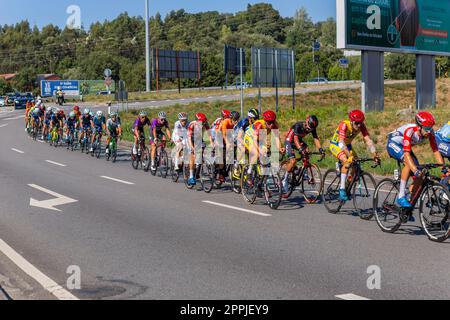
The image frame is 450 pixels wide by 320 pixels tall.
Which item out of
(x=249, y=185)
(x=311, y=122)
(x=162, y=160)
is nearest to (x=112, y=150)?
(x=162, y=160)

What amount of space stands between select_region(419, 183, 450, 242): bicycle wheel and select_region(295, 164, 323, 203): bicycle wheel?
11.2ft

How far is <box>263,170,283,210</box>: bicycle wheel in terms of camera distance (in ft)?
39.4

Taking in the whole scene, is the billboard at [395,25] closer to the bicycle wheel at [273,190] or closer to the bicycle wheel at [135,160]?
the bicycle wheel at [135,160]

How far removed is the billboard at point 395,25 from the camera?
87.4 feet

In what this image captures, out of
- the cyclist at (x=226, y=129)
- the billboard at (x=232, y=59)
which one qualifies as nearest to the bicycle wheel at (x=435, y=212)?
the cyclist at (x=226, y=129)

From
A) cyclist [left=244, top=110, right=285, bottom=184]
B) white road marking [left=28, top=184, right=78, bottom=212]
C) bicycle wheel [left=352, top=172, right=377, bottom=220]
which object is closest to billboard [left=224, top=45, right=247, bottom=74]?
white road marking [left=28, top=184, right=78, bottom=212]

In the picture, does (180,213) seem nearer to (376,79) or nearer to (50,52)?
(376,79)

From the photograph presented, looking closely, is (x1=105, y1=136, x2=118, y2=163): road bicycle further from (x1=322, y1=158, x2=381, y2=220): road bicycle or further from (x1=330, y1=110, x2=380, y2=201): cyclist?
(x1=330, y1=110, x2=380, y2=201): cyclist

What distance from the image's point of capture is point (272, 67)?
3216 cm

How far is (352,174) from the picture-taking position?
10.9 m

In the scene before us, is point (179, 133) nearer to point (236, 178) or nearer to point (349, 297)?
point (236, 178)

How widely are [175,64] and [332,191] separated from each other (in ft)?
181
